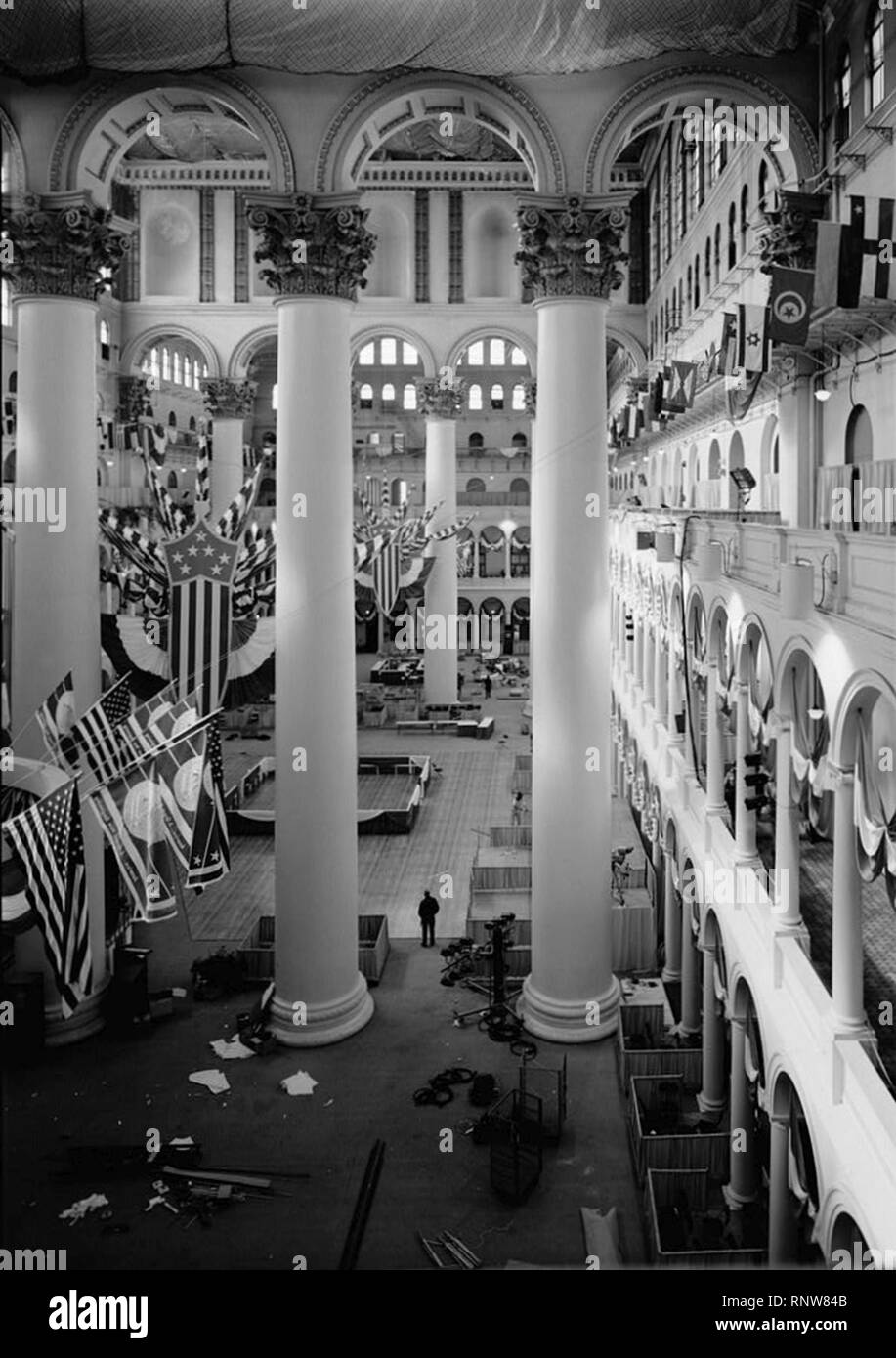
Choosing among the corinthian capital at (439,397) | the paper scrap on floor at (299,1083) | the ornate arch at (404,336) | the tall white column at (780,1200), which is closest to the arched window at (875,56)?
the tall white column at (780,1200)

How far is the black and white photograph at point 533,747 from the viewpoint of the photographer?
10.1 meters

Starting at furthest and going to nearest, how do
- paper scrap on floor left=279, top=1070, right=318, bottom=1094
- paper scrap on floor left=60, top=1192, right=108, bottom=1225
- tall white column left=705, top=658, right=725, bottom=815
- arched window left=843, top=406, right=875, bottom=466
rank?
arched window left=843, top=406, right=875, bottom=466 < tall white column left=705, top=658, right=725, bottom=815 < paper scrap on floor left=279, top=1070, right=318, bottom=1094 < paper scrap on floor left=60, top=1192, right=108, bottom=1225

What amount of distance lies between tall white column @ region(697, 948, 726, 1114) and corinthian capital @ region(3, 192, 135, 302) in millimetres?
12321

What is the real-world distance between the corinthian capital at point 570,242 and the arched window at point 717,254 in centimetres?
1195

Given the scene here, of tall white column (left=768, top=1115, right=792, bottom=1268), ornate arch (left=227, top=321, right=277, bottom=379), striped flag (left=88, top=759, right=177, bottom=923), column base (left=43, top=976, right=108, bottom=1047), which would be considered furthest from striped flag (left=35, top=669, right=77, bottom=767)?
ornate arch (left=227, top=321, right=277, bottom=379)

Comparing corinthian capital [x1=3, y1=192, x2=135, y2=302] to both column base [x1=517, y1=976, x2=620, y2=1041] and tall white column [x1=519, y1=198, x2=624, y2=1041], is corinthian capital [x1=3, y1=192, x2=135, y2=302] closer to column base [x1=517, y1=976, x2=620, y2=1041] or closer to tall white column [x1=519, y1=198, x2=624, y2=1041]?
tall white column [x1=519, y1=198, x2=624, y2=1041]

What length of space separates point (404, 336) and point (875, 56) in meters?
20.8

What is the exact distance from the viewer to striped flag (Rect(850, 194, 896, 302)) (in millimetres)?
11594

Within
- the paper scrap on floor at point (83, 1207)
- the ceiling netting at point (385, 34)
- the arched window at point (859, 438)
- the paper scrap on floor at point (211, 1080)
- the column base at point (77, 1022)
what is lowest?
the paper scrap on floor at point (83, 1207)

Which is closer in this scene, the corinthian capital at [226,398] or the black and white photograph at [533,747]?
the black and white photograph at [533,747]

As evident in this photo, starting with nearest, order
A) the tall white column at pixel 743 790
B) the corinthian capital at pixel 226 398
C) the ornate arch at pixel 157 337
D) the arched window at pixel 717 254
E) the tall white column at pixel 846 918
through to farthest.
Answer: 1. the tall white column at pixel 846 918
2. the tall white column at pixel 743 790
3. the arched window at pixel 717 254
4. the corinthian capital at pixel 226 398
5. the ornate arch at pixel 157 337

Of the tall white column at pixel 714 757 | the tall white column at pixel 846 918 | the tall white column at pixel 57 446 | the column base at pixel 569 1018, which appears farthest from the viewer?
the tall white column at pixel 714 757

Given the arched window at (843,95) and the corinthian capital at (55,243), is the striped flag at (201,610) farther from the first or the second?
the arched window at (843,95)
